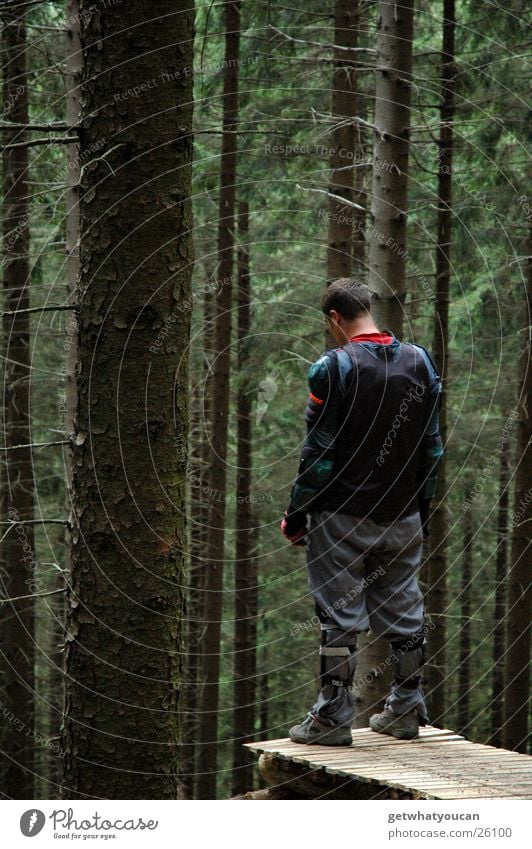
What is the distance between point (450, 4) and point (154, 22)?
8.77 meters

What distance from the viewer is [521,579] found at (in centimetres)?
1320

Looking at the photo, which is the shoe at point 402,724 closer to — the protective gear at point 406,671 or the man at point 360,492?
the protective gear at point 406,671

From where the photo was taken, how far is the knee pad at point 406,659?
608 centimetres

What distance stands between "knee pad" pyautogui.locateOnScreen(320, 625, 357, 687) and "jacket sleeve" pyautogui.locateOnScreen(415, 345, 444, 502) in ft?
3.14

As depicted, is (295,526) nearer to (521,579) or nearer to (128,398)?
(128,398)

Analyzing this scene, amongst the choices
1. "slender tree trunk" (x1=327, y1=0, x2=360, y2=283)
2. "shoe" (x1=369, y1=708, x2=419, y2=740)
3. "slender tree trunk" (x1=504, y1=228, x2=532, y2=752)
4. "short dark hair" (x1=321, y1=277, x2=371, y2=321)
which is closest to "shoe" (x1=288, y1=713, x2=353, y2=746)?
"shoe" (x1=369, y1=708, x2=419, y2=740)

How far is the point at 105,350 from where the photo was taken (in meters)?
4.81

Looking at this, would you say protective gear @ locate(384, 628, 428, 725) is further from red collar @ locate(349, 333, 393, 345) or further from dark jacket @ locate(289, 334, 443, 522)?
red collar @ locate(349, 333, 393, 345)

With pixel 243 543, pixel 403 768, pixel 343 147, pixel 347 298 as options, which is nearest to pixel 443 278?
pixel 343 147

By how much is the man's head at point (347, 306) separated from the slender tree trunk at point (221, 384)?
602 centimetres

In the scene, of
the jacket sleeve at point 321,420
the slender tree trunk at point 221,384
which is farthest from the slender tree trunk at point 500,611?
the jacket sleeve at point 321,420

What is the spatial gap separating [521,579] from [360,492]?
801cm

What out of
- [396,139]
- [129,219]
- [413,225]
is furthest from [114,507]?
[413,225]
